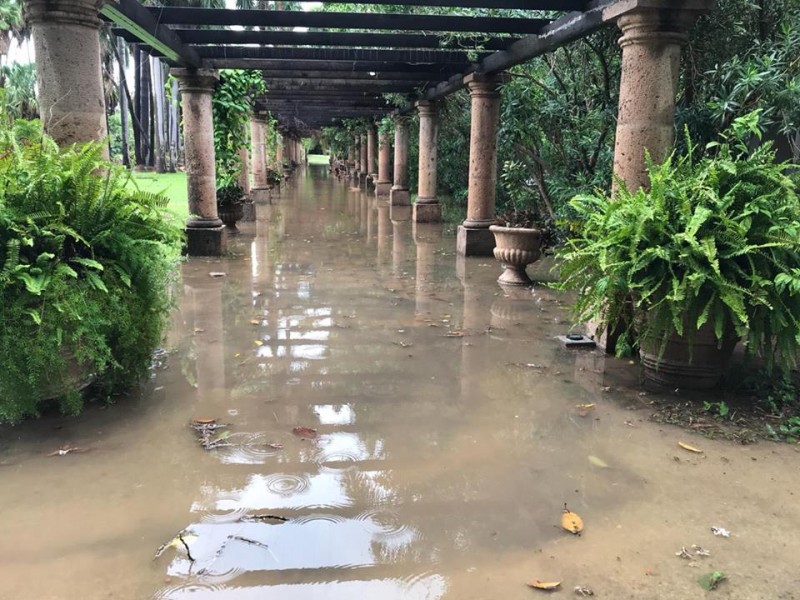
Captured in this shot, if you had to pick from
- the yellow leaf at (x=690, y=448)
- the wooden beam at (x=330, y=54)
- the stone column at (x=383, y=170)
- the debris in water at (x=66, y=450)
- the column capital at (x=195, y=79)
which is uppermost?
the wooden beam at (x=330, y=54)

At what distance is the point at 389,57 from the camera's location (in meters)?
11.1

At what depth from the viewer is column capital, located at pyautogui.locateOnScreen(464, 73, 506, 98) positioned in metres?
11.4

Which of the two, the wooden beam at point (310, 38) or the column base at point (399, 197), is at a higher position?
the wooden beam at point (310, 38)

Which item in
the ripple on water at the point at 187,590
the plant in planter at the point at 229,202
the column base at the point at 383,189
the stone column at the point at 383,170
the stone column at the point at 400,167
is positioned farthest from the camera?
the column base at the point at 383,189

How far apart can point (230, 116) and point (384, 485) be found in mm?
11515

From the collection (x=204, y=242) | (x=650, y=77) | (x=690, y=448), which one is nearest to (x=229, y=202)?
(x=204, y=242)

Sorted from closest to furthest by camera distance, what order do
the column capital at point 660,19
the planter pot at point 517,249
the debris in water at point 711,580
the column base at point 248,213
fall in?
the debris in water at point 711,580 → the column capital at point 660,19 → the planter pot at point 517,249 → the column base at point 248,213

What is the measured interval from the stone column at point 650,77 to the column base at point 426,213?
11.2 m

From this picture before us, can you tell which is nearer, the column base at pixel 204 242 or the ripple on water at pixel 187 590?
the ripple on water at pixel 187 590

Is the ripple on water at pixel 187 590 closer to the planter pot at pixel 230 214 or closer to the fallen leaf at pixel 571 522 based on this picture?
the fallen leaf at pixel 571 522

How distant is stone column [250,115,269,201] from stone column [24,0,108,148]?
53.9 ft

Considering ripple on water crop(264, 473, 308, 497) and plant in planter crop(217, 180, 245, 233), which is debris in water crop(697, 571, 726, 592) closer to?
ripple on water crop(264, 473, 308, 497)

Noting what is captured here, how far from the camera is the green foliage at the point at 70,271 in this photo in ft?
13.1

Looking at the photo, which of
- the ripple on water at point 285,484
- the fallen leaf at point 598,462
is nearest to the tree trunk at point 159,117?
the ripple on water at point 285,484
